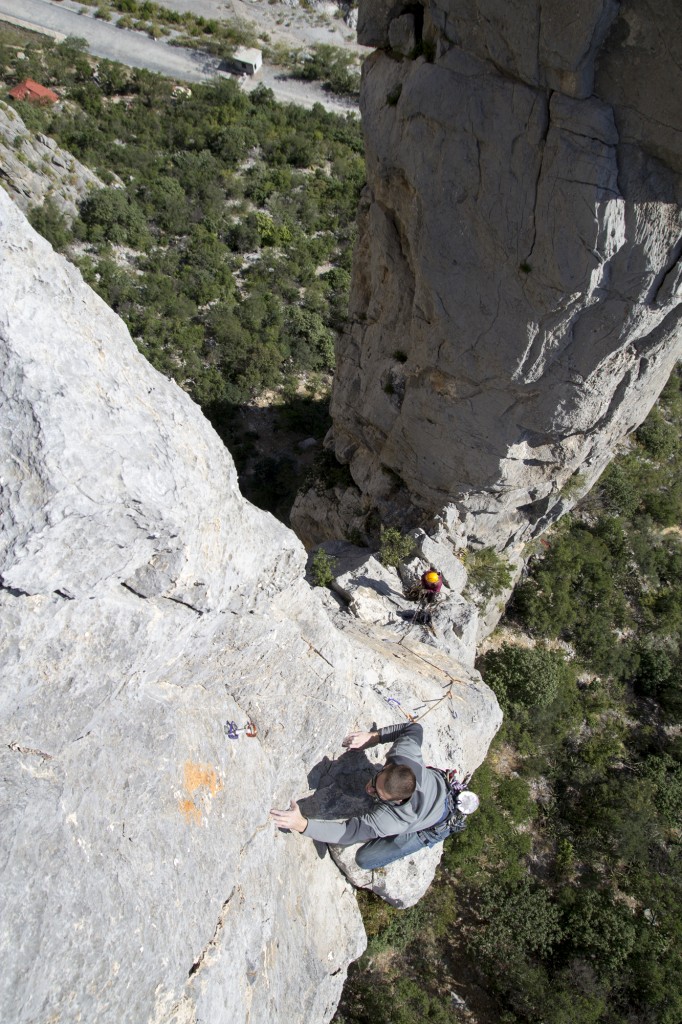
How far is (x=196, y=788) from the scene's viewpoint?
538 cm

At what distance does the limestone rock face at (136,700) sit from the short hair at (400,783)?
1140 mm

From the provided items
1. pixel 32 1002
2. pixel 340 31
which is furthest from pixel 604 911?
pixel 340 31

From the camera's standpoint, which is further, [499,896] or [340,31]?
[340,31]

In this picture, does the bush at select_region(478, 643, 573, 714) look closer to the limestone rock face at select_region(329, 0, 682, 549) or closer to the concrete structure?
the limestone rock face at select_region(329, 0, 682, 549)

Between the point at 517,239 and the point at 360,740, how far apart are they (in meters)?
6.81

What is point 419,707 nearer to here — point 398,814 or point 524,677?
point 398,814

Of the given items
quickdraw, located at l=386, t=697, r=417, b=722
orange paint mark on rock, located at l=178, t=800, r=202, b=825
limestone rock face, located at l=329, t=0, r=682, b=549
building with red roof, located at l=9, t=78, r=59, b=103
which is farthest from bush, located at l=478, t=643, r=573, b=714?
building with red roof, located at l=9, t=78, r=59, b=103

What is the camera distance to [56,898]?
13.3ft

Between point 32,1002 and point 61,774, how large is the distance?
141 centimetres

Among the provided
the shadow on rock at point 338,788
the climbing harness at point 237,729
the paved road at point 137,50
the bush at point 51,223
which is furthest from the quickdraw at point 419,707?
the paved road at point 137,50

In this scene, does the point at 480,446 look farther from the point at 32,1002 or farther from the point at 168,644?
the point at 32,1002

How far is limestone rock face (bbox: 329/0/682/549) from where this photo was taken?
241 inches

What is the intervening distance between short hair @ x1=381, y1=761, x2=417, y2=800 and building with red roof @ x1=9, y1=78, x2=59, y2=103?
89.1 ft

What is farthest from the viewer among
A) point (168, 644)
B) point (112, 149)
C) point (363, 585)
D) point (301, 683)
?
point (112, 149)
